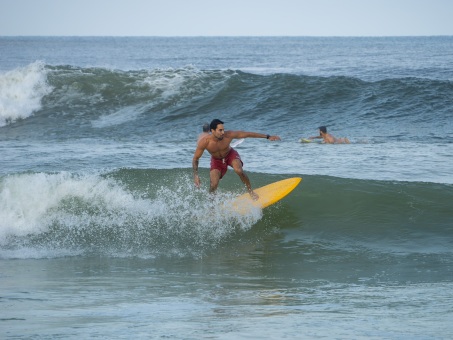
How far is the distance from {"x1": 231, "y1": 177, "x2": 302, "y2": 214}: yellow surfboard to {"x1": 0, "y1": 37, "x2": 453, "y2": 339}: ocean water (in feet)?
0.48

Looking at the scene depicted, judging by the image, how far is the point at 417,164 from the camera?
13375 millimetres

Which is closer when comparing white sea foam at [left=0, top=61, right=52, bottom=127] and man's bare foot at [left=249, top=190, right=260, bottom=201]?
man's bare foot at [left=249, top=190, right=260, bottom=201]

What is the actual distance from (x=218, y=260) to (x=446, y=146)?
8.78m

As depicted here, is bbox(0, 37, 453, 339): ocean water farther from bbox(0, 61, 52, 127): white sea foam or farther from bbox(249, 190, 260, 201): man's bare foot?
bbox(0, 61, 52, 127): white sea foam

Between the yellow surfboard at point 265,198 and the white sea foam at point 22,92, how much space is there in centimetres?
1445

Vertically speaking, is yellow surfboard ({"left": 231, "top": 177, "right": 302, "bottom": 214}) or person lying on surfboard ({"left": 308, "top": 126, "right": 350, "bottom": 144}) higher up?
person lying on surfboard ({"left": 308, "top": 126, "right": 350, "bottom": 144})

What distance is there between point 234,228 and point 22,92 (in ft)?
58.8

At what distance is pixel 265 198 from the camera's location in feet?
33.4

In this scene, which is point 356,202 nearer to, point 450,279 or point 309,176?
point 309,176

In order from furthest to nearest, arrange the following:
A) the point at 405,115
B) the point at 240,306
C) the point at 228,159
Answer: the point at 405,115 → the point at 228,159 → the point at 240,306

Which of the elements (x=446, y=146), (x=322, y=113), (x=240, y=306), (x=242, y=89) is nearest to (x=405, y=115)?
(x=322, y=113)

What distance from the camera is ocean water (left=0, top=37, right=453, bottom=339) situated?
16.4 feet

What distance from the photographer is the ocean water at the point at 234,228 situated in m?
5.00

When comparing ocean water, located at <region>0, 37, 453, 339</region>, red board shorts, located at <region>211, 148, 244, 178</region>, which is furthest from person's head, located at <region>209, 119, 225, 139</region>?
ocean water, located at <region>0, 37, 453, 339</region>
